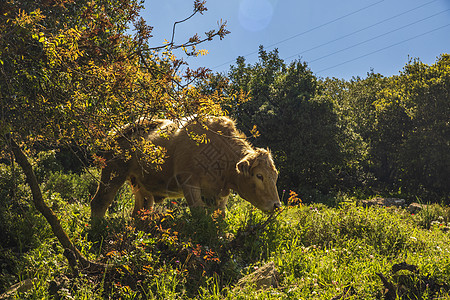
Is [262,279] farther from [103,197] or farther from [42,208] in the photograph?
[103,197]

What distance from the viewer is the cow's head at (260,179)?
652cm

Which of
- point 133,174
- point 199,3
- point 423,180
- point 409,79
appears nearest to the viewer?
point 199,3

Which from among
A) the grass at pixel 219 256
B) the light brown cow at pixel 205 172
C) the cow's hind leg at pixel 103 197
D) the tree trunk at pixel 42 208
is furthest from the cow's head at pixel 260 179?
the tree trunk at pixel 42 208

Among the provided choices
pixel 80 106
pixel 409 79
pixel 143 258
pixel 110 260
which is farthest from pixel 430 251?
pixel 409 79

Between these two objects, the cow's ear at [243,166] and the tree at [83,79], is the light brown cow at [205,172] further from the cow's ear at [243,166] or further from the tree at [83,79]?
the tree at [83,79]

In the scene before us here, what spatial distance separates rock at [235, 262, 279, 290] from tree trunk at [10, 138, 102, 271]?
Answer: 1.92 meters

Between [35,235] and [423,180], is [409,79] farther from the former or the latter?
[35,235]

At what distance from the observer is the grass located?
476 centimetres

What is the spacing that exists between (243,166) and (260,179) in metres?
0.39

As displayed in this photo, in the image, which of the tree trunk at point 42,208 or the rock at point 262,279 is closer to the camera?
the tree trunk at point 42,208

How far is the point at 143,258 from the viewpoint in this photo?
4941 mm

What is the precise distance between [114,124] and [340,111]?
19247 millimetres

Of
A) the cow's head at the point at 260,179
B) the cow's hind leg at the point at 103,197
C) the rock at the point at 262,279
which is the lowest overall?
the rock at the point at 262,279

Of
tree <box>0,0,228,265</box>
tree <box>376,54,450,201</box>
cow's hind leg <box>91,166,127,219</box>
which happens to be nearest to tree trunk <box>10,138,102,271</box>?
tree <box>0,0,228,265</box>
